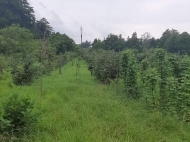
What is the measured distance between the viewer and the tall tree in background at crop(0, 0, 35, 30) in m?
46.1

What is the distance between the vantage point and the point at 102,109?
6273 millimetres

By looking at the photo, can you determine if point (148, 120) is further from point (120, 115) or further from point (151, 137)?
point (151, 137)

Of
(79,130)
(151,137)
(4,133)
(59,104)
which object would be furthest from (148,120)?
(4,133)

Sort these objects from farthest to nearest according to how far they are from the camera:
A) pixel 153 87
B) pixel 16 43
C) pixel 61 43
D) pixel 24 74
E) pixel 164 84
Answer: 1. pixel 61 43
2. pixel 16 43
3. pixel 24 74
4. pixel 164 84
5. pixel 153 87

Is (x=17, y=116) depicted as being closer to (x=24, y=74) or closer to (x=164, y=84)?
(x=164, y=84)

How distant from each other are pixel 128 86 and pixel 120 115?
3440mm

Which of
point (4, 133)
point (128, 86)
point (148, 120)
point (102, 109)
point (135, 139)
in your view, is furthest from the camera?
point (128, 86)

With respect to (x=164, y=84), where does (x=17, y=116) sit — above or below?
below

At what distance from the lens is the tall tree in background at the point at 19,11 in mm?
46125

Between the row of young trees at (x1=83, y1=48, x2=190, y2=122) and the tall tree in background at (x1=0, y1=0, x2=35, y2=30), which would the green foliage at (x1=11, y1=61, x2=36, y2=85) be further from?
the tall tree in background at (x1=0, y1=0, x2=35, y2=30)

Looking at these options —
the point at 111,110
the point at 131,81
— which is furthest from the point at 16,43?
the point at 111,110

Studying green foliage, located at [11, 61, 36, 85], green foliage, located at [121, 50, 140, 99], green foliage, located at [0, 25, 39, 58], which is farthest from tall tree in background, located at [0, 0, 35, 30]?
green foliage, located at [121, 50, 140, 99]

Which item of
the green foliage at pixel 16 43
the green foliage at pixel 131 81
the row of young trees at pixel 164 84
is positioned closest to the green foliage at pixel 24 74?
the row of young trees at pixel 164 84

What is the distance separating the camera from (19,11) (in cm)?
5212
